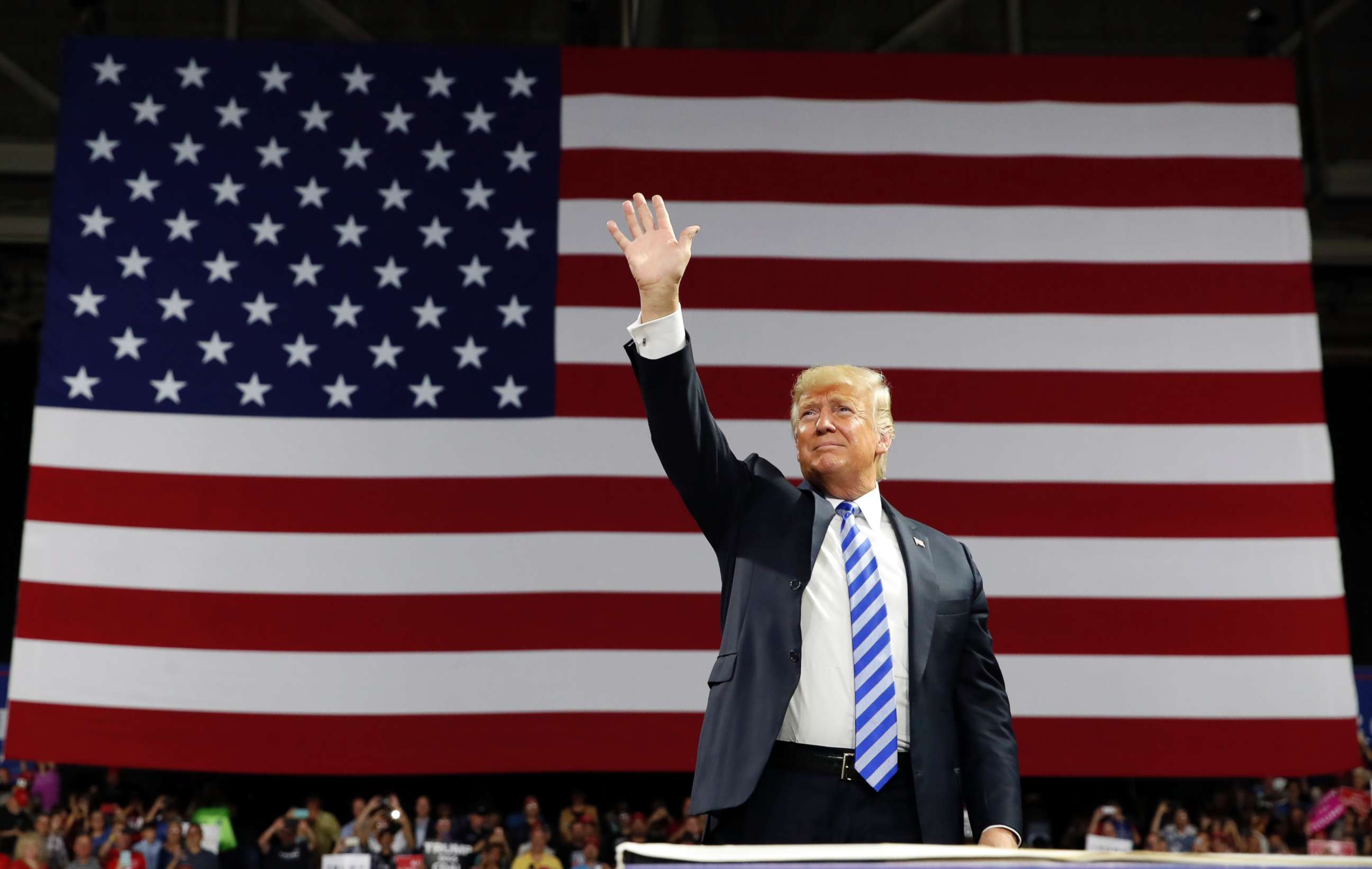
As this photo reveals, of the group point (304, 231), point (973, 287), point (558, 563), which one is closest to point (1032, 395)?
point (973, 287)

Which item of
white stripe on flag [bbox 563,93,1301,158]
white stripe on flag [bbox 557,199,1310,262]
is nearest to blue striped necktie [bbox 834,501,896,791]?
white stripe on flag [bbox 557,199,1310,262]

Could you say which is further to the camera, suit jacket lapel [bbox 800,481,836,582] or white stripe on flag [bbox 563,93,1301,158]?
white stripe on flag [bbox 563,93,1301,158]

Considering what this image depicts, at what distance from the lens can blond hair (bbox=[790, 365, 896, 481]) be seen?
2023mm

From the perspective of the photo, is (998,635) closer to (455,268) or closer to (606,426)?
(606,426)

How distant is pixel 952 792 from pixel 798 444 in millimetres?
556

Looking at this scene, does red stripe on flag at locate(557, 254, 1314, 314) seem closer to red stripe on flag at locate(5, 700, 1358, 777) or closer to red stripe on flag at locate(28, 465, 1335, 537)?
red stripe on flag at locate(28, 465, 1335, 537)

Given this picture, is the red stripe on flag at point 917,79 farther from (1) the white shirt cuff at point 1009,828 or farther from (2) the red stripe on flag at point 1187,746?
(1) the white shirt cuff at point 1009,828

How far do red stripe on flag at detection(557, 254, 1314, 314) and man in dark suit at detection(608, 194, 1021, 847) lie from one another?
3871 millimetres

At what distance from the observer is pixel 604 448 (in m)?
5.79

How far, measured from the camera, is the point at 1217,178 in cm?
602

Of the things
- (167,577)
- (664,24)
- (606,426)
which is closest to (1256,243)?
(606,426)

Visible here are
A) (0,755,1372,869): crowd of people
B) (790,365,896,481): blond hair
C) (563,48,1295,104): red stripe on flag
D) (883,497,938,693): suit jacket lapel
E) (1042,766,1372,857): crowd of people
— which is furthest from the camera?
(0,755,1372,869): crowd of people

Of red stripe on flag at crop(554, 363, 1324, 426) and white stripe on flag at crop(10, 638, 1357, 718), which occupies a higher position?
red stripe on flag at crop(554, 363, 1324, 426)

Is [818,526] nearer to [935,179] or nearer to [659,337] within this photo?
[659,337]
